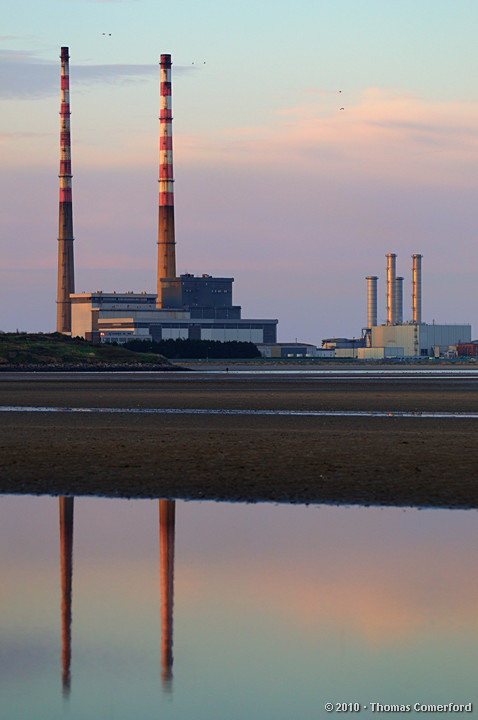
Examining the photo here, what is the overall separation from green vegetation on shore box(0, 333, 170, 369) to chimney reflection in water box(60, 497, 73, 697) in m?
135

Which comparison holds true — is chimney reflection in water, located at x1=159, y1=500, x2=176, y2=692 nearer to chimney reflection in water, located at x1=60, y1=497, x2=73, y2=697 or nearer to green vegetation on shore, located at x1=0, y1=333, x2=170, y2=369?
chimney reflection in water, located at x1=60, y1=497, x2=73, y2=697

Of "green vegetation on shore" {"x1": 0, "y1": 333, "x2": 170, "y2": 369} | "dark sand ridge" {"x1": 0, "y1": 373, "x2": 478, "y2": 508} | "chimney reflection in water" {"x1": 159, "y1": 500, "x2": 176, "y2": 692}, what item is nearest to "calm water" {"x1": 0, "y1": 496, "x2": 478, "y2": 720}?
"chimney reflection in water" {"x1": 159, "y1": 500, "x2": 176, "y2": 692}

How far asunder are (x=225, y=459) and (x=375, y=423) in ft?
48.7

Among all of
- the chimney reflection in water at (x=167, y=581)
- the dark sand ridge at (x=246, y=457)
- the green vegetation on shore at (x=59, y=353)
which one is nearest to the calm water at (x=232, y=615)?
the chimney reflection in water at (x=167, y=581)

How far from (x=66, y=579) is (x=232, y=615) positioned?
2847mm

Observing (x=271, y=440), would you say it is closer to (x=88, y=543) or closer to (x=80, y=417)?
(x=80, y=417)

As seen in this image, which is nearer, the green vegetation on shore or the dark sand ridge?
the dark sand ridge

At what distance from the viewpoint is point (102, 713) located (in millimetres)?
8297

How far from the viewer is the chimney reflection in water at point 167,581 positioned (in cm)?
950

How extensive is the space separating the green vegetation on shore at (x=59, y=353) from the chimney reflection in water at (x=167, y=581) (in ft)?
443

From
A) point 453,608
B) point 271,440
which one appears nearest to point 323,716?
point 453,608

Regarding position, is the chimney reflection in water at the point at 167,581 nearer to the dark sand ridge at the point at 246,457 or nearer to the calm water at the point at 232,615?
the calm water at the point at 232,615

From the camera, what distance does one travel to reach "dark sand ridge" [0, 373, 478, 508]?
22.8 meters

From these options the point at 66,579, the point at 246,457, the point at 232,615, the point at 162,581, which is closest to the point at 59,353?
the point at 246,457
